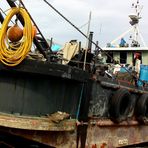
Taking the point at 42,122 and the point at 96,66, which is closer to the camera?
the point at 42,122

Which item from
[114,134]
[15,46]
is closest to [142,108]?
[114,134]

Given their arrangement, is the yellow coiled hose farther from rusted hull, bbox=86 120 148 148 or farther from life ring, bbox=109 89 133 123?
life ring, bbox=109 89 133 123

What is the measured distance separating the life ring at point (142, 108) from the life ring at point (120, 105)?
48cm

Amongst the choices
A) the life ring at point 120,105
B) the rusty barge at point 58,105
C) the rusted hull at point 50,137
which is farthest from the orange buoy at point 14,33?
the life ring at point 120,105

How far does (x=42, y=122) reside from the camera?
4996 millimetres

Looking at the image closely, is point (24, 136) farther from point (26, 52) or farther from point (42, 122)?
point (26, 52)

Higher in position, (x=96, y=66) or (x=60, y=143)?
(x=96, y=66)

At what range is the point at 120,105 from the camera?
6.30 m

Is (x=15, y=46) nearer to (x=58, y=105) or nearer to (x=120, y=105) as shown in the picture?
(x=58, y=105)

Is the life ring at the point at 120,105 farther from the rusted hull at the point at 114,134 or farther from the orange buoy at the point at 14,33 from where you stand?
the orange buoy at the point at 14,33

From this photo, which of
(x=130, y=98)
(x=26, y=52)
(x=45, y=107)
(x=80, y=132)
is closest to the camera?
(x=26, y=52)

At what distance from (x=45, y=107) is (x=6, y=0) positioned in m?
1.56

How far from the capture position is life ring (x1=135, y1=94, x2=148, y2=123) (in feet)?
23.3

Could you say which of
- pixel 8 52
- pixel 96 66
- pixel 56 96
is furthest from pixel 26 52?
pixel 96 66
